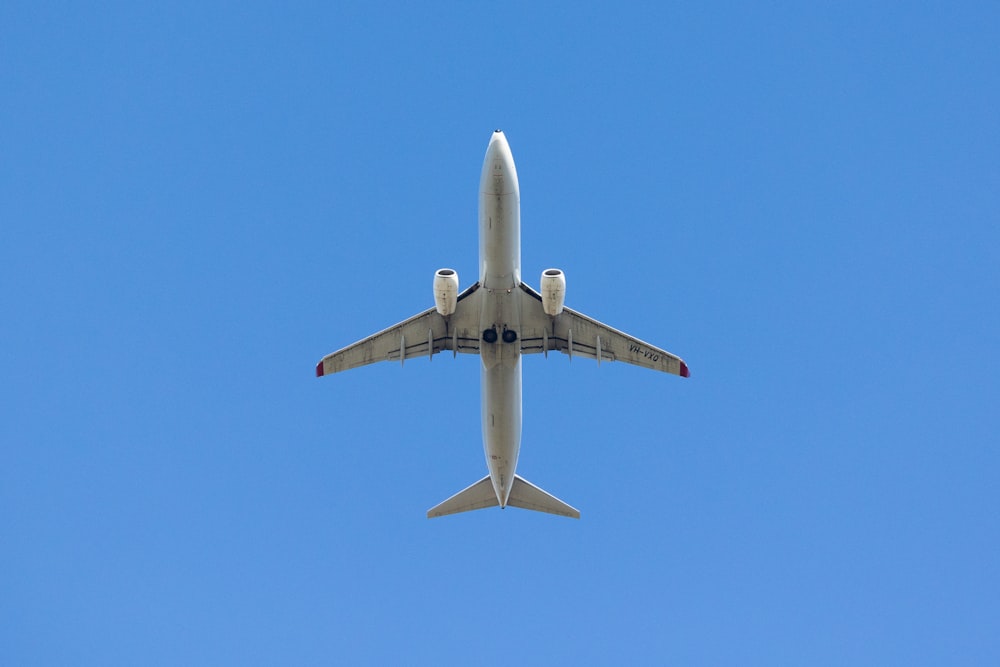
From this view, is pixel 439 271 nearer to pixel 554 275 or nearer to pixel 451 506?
pixel 554 275

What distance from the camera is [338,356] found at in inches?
2372

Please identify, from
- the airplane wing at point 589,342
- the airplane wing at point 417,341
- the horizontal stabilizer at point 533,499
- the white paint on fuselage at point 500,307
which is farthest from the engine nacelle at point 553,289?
the horizontal stabilizer at point 533,499

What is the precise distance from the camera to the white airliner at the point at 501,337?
55719 mm

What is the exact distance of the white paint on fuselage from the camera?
174 feet

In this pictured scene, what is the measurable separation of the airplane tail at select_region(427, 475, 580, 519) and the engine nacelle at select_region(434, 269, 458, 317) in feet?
39.6

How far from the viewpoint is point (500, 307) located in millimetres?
57062

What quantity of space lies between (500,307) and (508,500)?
12.1 m

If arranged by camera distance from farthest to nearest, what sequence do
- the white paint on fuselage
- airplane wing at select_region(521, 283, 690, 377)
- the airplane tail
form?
the airplane tail
airplane wing at select_region(521, 283, 690, 377)
the white paint on fuselage

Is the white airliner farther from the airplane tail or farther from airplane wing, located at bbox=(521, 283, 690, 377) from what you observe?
Result: the airplane tail

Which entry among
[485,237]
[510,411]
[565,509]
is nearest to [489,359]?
[510,411]

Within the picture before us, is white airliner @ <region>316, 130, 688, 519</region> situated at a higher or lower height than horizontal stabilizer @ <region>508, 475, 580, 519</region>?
higher

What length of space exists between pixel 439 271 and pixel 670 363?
1238cm

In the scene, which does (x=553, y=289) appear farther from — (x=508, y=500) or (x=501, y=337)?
(x=508, y=500)

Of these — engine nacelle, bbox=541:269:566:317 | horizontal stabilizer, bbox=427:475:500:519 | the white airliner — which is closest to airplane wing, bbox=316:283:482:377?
the white airliner
